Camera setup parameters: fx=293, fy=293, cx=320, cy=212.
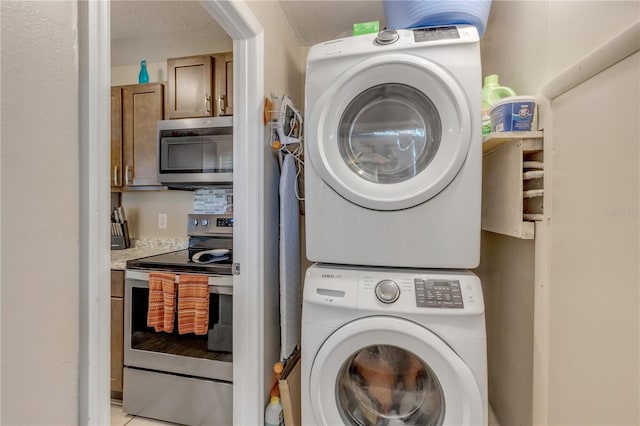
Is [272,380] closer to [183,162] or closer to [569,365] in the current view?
[569,365]

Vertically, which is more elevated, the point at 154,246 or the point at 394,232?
the point at 394,232

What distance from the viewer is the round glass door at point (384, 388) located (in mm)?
1087

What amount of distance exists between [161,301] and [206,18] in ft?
6.07

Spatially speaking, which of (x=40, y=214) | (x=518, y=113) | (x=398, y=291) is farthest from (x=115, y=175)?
(x=518, y=113)

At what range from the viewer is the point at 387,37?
1.11 m

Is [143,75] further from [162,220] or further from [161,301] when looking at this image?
[161,301]

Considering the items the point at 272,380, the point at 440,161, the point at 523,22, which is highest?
the point at 523,22

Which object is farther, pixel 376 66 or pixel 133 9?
pixel 133 9

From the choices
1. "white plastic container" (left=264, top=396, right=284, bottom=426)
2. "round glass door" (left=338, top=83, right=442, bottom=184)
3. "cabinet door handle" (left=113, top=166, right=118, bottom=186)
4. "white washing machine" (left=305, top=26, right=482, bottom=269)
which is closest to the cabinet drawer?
"cabinet door handle" (left=113, top=166, right=118, bottom=186)

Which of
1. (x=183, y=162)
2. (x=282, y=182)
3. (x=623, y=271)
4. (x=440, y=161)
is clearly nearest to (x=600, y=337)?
(x=623, y=271)

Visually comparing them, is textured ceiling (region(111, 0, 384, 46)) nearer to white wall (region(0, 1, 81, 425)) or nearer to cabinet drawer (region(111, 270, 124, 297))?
white wall (region(0, 1, 81, 425))

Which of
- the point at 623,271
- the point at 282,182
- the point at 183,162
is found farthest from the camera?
the point at 183,162

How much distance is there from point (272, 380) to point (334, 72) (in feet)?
4.99

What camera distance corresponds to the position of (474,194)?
1.05 meters
